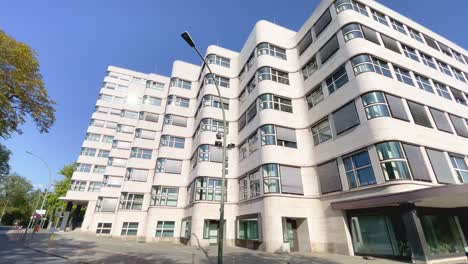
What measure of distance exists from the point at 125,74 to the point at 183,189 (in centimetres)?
3823

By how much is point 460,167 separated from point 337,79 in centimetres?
1028

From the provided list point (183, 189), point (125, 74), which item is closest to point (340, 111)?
point (183, 189)

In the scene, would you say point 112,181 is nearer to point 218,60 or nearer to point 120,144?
point 120,144

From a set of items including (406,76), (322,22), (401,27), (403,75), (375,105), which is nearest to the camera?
(375,105)

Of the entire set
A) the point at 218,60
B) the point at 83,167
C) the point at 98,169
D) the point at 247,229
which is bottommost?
the point at 247,229

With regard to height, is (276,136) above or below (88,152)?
below

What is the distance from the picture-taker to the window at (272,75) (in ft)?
69.5

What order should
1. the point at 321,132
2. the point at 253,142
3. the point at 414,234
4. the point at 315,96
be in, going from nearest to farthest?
the point at 414,234 < the point at 321,132 < the point at 315,96 < the point at 253,142

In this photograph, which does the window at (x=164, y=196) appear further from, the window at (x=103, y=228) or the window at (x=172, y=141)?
the window at (x=103, y=228)

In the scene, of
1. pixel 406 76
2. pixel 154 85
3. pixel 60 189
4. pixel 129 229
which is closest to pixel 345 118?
pixel 406 76

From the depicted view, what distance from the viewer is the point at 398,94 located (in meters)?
15.1

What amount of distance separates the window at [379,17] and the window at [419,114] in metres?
9.25

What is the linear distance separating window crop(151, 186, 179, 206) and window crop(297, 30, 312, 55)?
70.7ft

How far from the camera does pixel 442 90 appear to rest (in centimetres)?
1927
